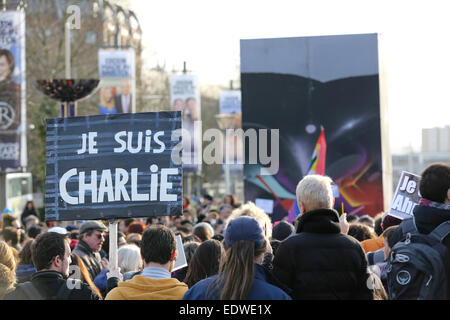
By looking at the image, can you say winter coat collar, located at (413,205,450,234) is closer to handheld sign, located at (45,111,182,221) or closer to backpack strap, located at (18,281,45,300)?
handheld sign, located at (45,111,182,221)

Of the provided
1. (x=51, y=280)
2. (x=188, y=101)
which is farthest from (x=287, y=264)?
(x=188, y=101)

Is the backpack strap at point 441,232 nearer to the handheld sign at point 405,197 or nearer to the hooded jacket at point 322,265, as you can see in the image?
the hooded jacket at point 322,265

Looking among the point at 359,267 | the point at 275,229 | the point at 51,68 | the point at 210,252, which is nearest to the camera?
the point at 359,267

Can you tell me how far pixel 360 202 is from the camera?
1316cm

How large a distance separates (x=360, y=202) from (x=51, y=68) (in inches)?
→ 904

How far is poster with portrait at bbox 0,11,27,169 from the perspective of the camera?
20.2 meters

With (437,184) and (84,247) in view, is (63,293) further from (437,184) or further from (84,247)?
(84,247)

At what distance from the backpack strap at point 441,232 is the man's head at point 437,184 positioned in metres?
0.26

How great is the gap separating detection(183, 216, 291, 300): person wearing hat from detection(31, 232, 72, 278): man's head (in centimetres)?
117

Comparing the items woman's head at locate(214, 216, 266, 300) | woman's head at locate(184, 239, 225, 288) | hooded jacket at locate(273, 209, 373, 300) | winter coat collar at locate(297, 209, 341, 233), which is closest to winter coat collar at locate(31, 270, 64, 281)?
woman's head at locate(184, 239, 225, 288)

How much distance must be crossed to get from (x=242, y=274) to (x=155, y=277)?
2.82ft
